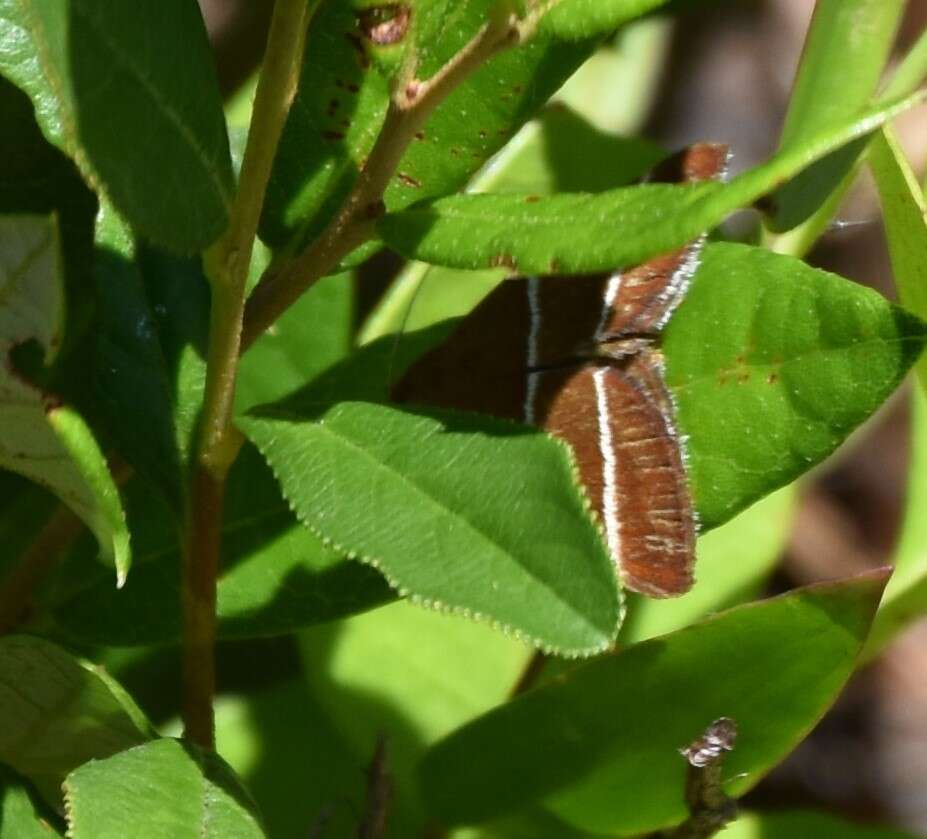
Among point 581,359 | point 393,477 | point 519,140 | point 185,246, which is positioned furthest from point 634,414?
point 519,140

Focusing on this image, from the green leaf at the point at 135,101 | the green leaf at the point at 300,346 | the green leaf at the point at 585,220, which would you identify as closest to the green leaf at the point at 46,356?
the green leaf at the point at 135,101

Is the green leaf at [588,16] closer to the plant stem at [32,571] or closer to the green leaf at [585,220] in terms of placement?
the green leaf at [585,220]

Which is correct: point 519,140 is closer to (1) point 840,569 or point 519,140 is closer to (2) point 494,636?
(2) point 494,636

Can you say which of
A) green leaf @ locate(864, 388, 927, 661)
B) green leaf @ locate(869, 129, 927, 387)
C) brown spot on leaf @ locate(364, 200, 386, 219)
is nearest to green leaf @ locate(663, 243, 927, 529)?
green leaf @ locate(869, 129, 927, 387)

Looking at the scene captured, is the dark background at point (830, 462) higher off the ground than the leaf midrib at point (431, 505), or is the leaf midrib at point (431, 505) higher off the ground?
the leaf midrib at point (431, 505)

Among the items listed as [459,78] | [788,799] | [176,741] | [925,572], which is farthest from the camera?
[788,799]
